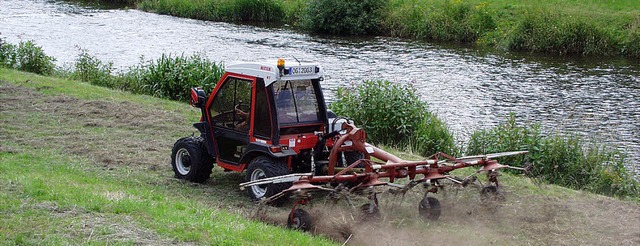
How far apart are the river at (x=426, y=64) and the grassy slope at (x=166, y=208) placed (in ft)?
18.5

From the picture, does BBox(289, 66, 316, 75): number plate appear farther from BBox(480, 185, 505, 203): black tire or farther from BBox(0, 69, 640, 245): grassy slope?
BBox(480, 185, 505, 203): black tire

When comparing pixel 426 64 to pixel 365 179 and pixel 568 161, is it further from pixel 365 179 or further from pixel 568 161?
pixel 365 179

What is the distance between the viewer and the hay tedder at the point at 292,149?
29.5ft

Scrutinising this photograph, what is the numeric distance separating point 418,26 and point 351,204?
25.9 m

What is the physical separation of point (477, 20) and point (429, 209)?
82.7 feet

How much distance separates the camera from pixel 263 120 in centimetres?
984

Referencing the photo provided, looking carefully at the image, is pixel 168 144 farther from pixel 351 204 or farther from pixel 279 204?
pixel 351 204

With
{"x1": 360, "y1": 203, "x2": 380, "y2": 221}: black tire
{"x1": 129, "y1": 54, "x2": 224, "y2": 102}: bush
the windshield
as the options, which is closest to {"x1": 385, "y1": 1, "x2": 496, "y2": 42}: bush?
{"x1": 129, "y1": 54, "x2": 224, "y2": 102}: bush

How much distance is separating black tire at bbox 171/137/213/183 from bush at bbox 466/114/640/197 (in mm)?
5486

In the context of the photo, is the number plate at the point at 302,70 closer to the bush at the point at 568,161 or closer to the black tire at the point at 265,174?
the black tire at the point at 265,174

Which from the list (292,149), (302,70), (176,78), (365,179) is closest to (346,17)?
(176,78)

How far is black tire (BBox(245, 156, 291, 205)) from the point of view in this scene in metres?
9.34

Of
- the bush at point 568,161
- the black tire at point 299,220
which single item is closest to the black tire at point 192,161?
the black tire at point 299,220

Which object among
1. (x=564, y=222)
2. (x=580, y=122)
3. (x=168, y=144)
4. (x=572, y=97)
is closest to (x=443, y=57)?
(x=572, y=97)
